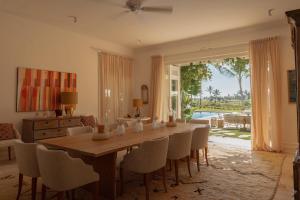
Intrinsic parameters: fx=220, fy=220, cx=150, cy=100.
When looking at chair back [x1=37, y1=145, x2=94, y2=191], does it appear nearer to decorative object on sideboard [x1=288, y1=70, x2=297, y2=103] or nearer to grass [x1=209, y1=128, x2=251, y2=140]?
decorative object on sideboard [x1=288, y1=70, x2=297, y2=103]

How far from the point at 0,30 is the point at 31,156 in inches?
127

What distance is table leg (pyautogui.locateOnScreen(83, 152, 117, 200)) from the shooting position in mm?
2557

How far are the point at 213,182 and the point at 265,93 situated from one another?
2988mm

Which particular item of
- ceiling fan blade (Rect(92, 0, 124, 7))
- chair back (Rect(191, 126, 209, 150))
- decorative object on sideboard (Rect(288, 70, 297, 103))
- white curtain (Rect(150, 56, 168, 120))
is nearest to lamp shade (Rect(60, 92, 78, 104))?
ceiling fan blade (Rect(92, 0, 124, 7))

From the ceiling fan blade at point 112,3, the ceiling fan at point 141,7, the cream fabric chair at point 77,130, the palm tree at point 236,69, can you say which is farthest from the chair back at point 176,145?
the palm tree at point 236,69

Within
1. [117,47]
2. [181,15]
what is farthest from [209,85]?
[181,15]

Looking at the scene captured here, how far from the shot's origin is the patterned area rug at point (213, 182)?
2789mm

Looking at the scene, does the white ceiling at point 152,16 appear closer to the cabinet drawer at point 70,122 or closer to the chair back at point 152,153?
the cabinet drawer at point 70,122

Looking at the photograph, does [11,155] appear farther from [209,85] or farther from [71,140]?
[209,85]

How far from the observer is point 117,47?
685cm

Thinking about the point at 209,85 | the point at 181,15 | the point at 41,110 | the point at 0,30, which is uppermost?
the point at 181,15

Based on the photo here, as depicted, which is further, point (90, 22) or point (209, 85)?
point (209, 85)

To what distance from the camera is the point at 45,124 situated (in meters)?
4.56

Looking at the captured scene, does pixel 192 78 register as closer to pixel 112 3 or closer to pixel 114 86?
pixel 114 86
